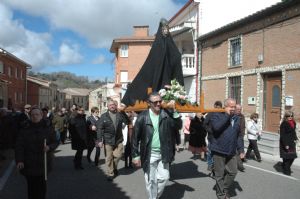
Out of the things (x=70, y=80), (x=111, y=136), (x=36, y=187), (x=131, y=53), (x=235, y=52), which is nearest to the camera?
(x=36, y=187)

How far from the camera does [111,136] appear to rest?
8.48 m

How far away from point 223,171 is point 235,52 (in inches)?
543

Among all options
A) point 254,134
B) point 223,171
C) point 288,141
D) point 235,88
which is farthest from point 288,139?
point 235,88

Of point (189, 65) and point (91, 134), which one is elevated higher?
point (189, 65)

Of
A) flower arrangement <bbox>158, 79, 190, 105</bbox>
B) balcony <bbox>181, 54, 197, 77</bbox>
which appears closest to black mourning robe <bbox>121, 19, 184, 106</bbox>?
flower arrangement <bbox>158, 79, 190, 105</bbox>

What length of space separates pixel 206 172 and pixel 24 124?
5.30 meters

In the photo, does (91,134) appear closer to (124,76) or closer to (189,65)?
(189,65)

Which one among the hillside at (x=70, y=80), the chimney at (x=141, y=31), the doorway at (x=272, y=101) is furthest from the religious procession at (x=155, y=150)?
the hillside at (x=70, y=80)

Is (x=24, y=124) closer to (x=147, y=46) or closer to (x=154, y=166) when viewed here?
(x=154, y=166)

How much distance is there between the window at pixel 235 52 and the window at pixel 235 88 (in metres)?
0.83

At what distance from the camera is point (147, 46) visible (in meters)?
43.9

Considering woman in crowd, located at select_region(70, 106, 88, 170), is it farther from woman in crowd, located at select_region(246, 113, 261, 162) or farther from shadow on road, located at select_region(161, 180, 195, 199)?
woman in crowd, located at select_region(246, 113, 261, 162)

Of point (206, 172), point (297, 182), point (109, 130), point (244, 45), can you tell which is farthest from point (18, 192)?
point (244, 45)

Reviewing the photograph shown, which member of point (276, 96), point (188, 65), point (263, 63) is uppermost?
point (188, 65)
